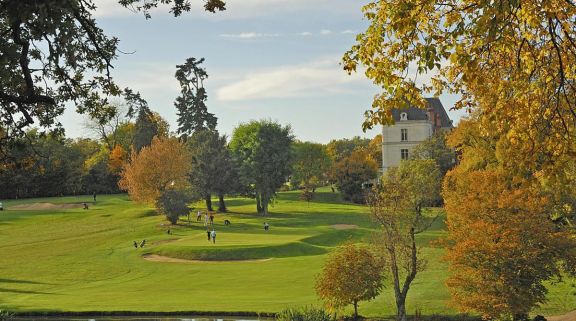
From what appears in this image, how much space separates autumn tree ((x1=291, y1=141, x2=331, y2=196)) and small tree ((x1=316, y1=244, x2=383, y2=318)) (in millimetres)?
88145

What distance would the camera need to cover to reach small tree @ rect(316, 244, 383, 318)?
33.3 m

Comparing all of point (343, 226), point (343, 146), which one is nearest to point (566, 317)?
point (343, 226)

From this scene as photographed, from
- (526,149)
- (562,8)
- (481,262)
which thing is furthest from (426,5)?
(481,262)

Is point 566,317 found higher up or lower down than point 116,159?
lower down

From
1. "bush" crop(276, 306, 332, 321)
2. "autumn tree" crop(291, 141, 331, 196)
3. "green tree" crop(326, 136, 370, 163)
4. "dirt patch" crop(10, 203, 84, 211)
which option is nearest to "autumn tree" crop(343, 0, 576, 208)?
"bush" crop(276, 306, 332, 321)

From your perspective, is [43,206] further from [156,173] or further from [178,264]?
[178,264]

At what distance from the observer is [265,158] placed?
86.7m

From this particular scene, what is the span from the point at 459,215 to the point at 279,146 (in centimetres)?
5718

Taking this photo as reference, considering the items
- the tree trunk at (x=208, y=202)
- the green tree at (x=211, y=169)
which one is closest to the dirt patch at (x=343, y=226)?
the green tree at (x=211, y=169)

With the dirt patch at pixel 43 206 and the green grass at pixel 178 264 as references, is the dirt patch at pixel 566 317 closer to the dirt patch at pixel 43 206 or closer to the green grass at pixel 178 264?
the green grass at pixel 178 264

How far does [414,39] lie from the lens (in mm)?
11375

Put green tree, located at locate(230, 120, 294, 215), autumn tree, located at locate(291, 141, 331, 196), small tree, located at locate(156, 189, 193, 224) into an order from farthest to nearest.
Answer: autumn tree, located at locate(291, 141, 331, 196) < green tree, located at locate(230, 120, 294, 215) < small tree, located at locate(156, 189, 193, 224)

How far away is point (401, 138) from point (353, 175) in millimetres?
9995

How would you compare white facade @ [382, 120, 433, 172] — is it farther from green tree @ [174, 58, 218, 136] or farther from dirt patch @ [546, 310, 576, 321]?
dirt patch @ [546, 310, 576, 321]
